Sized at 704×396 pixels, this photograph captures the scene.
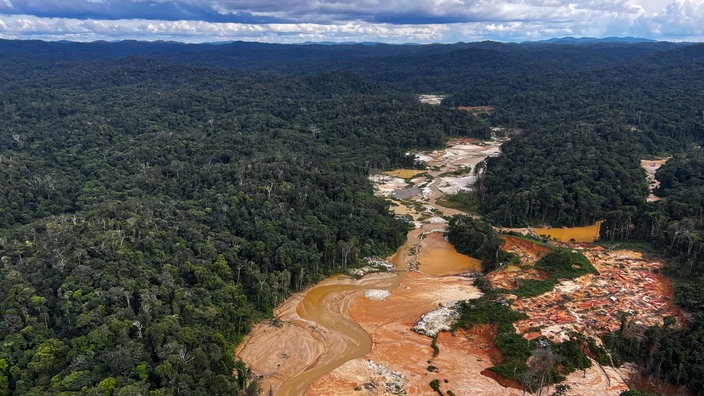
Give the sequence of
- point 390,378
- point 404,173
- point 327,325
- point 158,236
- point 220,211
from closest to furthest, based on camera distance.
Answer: point 390,378
point 327,325
point 158,236
point 220,211
point 404,173

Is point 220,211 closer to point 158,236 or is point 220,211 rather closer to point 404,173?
point 158,236

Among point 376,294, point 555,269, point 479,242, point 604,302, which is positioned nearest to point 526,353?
point 604,302

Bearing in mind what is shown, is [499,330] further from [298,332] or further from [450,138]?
[450,138]

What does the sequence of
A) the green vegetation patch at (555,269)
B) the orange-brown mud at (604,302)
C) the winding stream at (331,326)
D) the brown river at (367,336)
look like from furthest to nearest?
the green vegetation patch at (555,269)
the orange-brown mud at (604,302)
the winding stream at (331,326)
the brown river at (367,336)

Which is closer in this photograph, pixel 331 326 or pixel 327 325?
pixel 331 326

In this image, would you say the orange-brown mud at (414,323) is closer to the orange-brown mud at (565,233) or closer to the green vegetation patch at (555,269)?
the green vegetation patch at (555,269)

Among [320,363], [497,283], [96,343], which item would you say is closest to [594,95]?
[497,283]

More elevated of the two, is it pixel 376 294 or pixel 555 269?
pixel 555 269

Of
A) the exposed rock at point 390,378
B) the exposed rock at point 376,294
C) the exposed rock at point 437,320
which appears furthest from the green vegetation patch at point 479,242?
the exposed rock at point 390,378

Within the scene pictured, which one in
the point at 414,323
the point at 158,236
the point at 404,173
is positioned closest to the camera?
the point at 414,323
